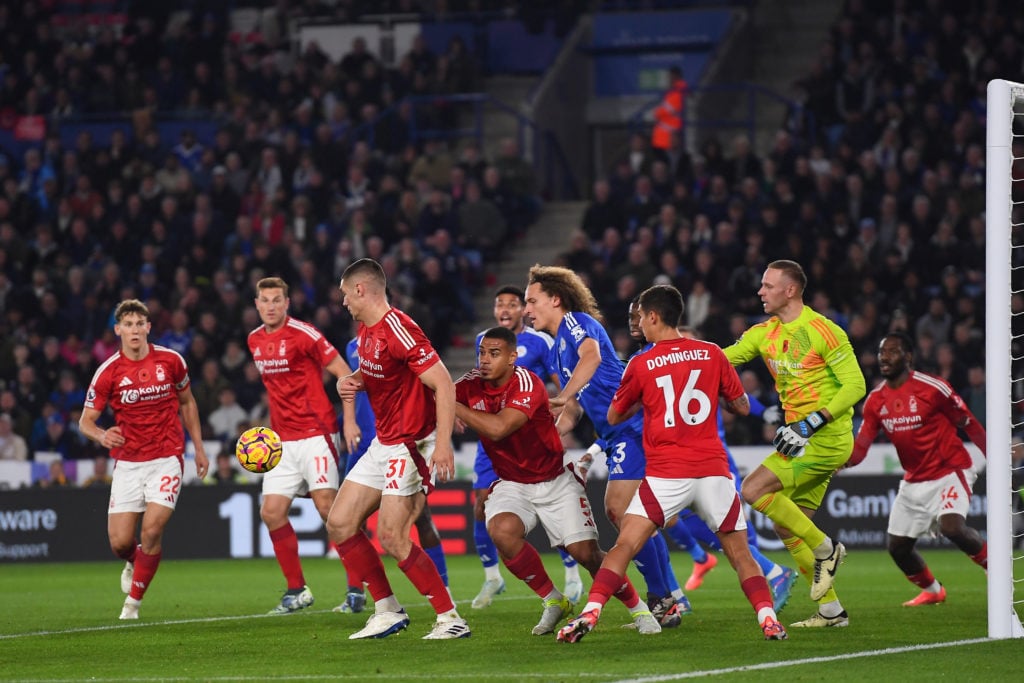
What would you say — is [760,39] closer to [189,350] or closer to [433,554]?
[189,350]

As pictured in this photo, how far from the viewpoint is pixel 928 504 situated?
12383 mm

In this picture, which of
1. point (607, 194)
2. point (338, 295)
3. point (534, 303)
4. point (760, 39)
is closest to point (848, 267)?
point (607, 194)

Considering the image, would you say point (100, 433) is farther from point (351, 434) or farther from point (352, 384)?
point (352, 384)

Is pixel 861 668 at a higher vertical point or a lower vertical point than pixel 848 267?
lower

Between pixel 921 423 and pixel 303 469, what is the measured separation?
15.6 ft

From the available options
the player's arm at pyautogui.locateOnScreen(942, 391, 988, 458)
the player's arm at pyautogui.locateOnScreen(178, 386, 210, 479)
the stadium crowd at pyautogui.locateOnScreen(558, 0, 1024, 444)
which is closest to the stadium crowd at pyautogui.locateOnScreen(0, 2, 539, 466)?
the stadium crowd at pyautogui.locateOnScreen(558, 0, 1024, 444)

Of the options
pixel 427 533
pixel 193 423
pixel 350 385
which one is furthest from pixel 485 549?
pixel 350 385

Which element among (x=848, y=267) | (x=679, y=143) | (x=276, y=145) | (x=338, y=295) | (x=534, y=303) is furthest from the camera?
(x=276, y=145)

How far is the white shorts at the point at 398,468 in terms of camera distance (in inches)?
391

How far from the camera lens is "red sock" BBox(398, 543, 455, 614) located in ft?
32.5

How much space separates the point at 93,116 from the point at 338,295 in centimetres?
879

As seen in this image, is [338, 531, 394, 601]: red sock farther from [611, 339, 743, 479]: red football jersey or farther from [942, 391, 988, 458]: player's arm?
[942, 391, 988, 458]: player's arm

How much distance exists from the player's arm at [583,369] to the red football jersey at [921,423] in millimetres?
2743

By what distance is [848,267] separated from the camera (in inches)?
836
